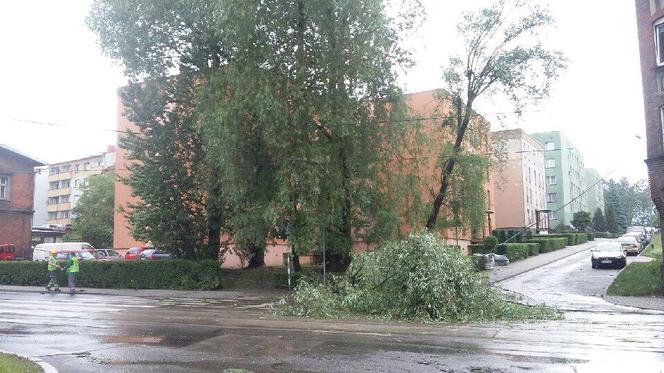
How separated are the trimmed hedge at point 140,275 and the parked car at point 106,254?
1039 centimetres

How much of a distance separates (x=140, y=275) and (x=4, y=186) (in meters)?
21.7

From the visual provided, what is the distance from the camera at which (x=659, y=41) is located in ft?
66.2

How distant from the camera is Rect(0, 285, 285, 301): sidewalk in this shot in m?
21.2

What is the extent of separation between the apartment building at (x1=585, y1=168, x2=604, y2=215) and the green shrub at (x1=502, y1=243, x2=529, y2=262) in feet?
235

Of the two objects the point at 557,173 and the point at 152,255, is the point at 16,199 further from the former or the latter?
the point at 557,173

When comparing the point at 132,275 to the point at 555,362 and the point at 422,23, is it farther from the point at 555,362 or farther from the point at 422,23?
the point at 555,362

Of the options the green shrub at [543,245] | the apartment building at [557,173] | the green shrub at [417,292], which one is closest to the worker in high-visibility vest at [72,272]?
the green shrub at [417,292]

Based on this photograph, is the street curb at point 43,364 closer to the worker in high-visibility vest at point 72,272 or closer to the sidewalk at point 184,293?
the sidewalk at point 184,293

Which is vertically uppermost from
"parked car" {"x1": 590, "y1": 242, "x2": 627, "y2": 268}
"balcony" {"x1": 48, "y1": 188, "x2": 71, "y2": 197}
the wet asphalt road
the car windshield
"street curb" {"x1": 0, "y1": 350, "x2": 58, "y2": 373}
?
"balcony" {"x1": 48, "y1": 188, "x2": 71, "y2": 197}

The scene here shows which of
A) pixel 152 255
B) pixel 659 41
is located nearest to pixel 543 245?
pixel 659 41

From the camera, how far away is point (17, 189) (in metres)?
40.4

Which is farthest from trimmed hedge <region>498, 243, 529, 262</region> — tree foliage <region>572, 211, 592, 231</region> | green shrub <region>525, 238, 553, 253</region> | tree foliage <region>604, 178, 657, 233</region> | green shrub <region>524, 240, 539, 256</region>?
tree foliage <region>604, 178, 657, 233</region>

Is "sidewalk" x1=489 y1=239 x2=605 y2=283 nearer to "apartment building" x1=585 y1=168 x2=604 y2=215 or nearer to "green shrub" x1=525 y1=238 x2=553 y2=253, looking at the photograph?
"green shrub" x1=525 y1=238 x2=553 y2=253

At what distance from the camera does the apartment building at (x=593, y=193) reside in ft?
356
